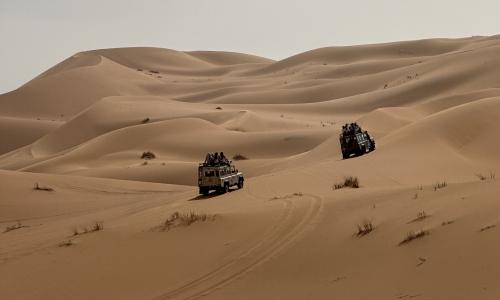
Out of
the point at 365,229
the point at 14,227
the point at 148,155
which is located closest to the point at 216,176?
the point at 14,227

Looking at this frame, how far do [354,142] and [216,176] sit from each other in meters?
7.17

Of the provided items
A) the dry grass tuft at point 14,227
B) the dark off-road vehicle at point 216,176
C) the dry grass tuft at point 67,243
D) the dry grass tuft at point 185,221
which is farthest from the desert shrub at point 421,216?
the dry grass tuft at point 14,227

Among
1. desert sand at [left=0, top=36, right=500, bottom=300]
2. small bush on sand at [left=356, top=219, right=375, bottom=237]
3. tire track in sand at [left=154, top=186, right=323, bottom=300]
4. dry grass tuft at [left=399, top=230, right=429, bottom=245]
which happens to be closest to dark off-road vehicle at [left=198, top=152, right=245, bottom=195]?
desert sand at [left=0, top=36, right=500, bottom=300]

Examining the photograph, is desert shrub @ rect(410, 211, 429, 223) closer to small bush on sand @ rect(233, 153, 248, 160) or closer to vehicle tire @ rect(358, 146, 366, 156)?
vehicle tire @ rect(358, 146, 366, 156)

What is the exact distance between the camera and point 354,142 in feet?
76.5

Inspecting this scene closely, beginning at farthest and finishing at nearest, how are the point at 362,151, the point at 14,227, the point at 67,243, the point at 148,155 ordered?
the point at 148,155
the point at 362,151
the point at 14,227
the point at 67,243

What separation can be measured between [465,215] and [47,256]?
6102 millimetres

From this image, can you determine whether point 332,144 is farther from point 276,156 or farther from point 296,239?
point 296,239

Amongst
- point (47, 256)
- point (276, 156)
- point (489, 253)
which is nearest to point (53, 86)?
point (276, 156)

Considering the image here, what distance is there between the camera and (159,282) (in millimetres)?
8500

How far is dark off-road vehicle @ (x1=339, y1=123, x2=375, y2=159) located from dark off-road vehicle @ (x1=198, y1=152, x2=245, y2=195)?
6090mm

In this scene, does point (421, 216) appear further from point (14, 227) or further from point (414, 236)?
point (14, 227)

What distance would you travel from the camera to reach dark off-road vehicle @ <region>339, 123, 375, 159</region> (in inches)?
916

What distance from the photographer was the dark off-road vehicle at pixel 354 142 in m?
23.3
